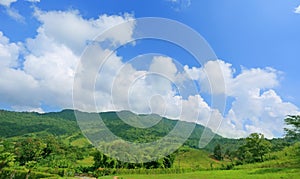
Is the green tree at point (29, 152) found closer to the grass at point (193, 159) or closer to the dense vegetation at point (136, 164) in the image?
the dense vegetation at point (136, 164)

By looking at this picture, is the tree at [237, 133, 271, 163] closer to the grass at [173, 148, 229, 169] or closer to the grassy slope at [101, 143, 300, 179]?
the grassy slope at [101, 143, 300, 179]

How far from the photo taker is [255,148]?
50750 millimetres

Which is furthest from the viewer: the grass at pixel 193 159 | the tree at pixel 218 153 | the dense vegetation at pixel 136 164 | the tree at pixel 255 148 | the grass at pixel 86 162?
the tree at pixel 218 153

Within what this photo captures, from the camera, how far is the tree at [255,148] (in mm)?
49688

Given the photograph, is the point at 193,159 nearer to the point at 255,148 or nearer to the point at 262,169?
the point at 255,148

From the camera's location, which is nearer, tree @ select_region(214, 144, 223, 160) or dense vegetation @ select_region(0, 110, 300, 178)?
dense vegetation @ select_region(0, 110, 300, 178)

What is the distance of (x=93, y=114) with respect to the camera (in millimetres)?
12953

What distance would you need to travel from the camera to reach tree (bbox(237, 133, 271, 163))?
163 ft

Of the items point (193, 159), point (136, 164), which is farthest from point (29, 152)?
point (193, 159)

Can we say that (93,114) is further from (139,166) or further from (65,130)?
(65,130)

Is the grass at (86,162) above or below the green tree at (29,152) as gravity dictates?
below

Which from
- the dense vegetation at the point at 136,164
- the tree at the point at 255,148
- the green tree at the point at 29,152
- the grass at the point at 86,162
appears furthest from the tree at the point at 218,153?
the green tree at the point at 29,152

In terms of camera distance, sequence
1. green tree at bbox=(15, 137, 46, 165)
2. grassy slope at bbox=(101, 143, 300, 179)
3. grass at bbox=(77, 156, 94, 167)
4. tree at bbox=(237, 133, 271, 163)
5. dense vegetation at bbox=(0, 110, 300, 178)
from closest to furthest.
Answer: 1. grassy slope at bbox=(101, 143, 300, 179)
2. dense vegetation at bbox=(0, 110, 300, 178)
3. tree at bbox=(237, 133, 271, 163)
4. green tree at bbox=(15, 137, 46, 165)
5. grass at bbox=(77, 156, 94, 167)

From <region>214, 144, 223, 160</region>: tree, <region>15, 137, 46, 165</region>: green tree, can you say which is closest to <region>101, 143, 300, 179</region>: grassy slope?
<region>214, 144, 223, 160</region>: tree
